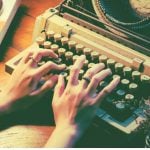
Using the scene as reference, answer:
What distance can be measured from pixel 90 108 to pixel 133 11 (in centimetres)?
55

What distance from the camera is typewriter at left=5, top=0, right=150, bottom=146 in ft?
5.00

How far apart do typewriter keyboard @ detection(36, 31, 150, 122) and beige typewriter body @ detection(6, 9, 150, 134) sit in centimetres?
2

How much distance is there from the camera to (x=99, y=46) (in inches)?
68.4

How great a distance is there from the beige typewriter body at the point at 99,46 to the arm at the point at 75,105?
8 centimetres

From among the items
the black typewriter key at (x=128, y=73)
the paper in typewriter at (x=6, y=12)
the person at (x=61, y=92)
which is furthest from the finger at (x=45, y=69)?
the paper in typewriter at (x=6, y=12)

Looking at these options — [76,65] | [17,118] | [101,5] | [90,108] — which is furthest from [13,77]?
[101,5]

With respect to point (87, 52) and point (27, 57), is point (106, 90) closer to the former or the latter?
point (87, 52)

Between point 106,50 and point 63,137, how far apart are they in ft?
1.58

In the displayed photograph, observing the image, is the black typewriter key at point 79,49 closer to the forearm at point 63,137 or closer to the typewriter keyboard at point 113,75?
the typewriter keyboard at point 113,75

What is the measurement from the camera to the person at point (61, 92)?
57.5 inches

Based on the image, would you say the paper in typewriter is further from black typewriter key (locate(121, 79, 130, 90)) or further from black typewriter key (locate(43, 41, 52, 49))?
black typewriter key (locate(121, 79, 130, 90))

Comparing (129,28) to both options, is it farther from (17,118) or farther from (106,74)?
(17,118)

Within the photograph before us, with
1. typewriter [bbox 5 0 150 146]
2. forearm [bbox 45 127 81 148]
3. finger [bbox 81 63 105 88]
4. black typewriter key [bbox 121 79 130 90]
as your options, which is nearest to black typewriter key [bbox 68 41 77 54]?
typewriter [bbox 5 0 150 146]

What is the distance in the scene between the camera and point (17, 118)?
1.62m
